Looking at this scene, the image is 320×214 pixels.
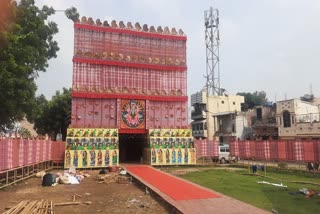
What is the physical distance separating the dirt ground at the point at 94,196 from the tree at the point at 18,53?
16.5 feet

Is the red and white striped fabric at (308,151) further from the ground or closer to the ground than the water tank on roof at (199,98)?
closer to the ground

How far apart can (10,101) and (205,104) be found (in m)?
38.7

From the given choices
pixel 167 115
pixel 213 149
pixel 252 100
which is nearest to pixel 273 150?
pixel 213 149

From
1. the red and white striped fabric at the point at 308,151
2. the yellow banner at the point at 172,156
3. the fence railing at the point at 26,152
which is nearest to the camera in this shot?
the fence railing at the point at 26,152

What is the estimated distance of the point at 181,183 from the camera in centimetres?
1449

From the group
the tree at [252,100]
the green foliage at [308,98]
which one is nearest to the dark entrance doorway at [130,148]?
the green foliage at [308,98]

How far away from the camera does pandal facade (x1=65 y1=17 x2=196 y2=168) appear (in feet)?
80.4

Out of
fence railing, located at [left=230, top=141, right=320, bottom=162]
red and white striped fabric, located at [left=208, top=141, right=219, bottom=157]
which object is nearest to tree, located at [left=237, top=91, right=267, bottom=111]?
red and white striped fabric, located at [left=208, top=141, right=219, bottom=157]

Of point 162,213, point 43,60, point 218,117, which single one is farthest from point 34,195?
point 218,117

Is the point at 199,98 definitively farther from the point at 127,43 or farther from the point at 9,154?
the point at 9,154

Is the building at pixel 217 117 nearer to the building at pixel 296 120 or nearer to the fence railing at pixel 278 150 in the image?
the building at pixel 296 120

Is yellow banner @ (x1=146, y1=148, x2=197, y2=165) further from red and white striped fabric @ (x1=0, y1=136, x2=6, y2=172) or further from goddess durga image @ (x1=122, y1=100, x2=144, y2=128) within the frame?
red and white striped fabric @ (x1=0, y1=136, x2=6, y2=172)

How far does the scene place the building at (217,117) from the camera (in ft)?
152

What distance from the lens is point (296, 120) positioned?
35.2m
